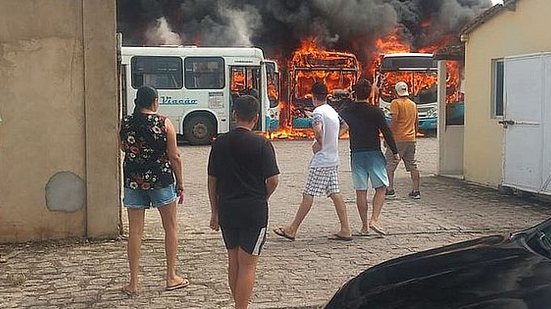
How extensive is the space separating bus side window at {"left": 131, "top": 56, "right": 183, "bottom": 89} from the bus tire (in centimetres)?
116

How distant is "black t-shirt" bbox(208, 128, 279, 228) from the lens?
520cm

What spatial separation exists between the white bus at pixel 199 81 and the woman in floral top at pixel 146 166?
53.1 feet

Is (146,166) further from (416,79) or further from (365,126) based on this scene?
(416,79)

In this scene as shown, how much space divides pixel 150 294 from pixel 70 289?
0.71 meters

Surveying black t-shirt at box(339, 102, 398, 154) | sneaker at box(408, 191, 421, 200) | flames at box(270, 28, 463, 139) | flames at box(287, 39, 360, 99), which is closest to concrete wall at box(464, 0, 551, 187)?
sneaker at box(408, 191, 421, 200)

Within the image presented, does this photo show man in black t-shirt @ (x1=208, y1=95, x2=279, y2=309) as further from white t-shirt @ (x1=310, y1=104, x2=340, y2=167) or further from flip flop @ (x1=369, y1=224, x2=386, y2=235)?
flip flop @ (x1=369, y1=224, x2=386, y2=235)

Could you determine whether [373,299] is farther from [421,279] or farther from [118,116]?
[118,116]

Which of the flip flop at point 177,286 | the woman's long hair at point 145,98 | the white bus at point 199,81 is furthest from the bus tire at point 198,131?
the woman's long hair at point 145,98

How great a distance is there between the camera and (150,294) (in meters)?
6.20

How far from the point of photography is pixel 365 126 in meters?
8.28

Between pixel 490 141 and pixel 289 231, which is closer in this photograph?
pixel 289 231

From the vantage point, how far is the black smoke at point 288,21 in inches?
1174

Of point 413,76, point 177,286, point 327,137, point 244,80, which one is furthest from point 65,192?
point 413,76

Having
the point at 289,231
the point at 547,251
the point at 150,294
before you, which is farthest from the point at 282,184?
the point at 547,251
